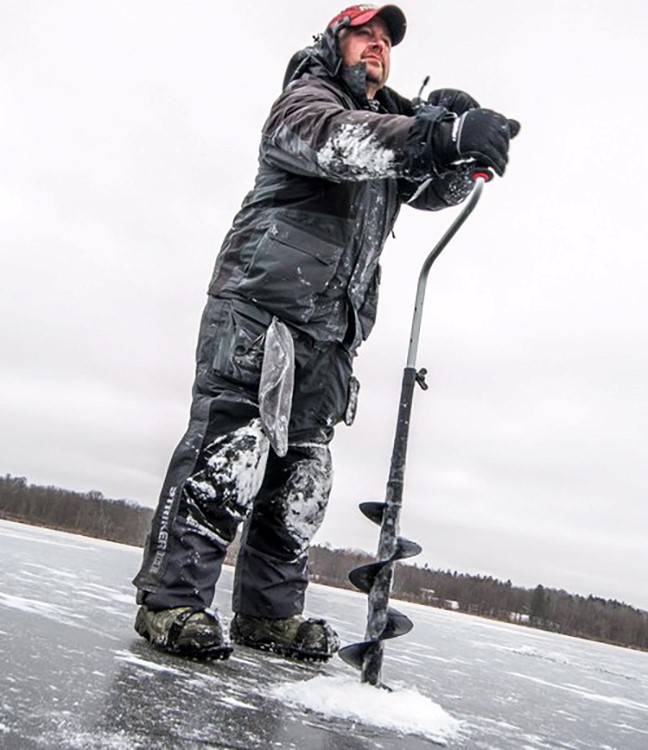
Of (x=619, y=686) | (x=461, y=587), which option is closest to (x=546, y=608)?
(x=461, y=587)

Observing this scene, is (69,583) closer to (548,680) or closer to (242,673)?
(242,673)

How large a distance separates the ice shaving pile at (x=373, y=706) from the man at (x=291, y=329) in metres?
0.36

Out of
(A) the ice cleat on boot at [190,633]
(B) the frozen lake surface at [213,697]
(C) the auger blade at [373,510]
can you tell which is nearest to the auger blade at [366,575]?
(C) the auger blade at [373,510]

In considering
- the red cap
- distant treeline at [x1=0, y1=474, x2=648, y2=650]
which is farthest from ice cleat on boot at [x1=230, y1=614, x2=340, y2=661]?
distant treeline at [x1=0, y1=474, x2=648, y2=650]

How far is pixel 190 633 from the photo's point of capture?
6.40 ft

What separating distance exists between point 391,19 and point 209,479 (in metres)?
1.88

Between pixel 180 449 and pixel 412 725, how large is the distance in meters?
1.12

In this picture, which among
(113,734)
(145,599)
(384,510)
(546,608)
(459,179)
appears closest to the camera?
(113,734)

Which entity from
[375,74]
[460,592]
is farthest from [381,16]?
[460,592]

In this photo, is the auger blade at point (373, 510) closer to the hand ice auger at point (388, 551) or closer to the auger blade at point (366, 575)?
the hand ice auger at point (388, 551)

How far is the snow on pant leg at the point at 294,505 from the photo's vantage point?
257cm

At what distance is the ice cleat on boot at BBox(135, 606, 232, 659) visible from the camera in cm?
195

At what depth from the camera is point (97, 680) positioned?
1.47 metres

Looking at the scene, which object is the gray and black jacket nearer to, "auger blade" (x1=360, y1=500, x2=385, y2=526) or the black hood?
the black hood
